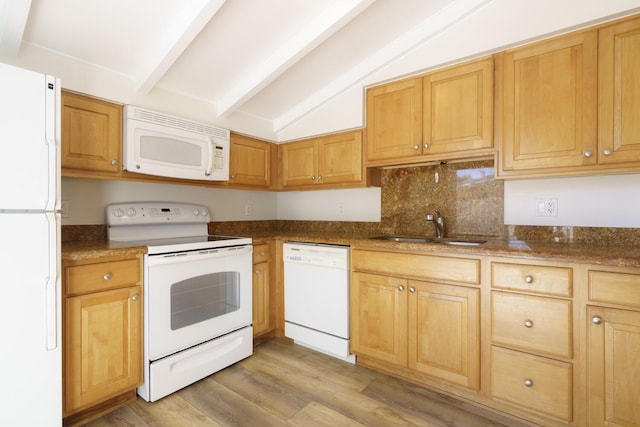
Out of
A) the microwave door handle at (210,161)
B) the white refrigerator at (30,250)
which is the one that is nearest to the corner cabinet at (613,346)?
the microwave door handle at (210,161)

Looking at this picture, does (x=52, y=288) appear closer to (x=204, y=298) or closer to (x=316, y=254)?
(x=204, y=298)

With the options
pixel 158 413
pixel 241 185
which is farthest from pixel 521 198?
pixel 158 413

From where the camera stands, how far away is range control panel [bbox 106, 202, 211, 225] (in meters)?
2.24

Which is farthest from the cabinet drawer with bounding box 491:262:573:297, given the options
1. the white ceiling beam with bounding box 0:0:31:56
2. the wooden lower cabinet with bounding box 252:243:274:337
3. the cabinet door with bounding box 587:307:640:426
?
the white ceiling beam with bounding box 0:0:31:56

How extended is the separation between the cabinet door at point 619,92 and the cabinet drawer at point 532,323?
84 centimetres

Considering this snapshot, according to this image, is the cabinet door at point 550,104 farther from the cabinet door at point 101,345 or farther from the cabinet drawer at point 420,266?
the cabinet door at point 101,345

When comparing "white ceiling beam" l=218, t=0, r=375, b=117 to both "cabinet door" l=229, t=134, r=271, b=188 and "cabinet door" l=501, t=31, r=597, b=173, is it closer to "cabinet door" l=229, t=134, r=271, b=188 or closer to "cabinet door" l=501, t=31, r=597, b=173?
"cabinet door" l=229, t=134, r=271, b=188

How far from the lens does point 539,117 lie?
1.80 m

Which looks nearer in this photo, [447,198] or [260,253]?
[447,198]

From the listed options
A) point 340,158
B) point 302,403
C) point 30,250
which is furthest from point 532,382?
point 30,250

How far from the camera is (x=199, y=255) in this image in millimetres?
2111

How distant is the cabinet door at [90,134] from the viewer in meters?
1.87

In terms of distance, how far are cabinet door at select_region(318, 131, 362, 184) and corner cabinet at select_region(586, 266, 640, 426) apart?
167cm

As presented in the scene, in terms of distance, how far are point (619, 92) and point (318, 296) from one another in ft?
7.30
